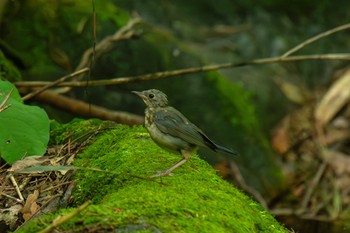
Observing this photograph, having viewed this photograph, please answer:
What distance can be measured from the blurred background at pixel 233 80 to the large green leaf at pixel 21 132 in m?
1.66

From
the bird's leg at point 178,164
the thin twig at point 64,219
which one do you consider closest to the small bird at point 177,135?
the bird's leg at point 178,164

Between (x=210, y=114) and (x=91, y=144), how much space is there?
3798 mm

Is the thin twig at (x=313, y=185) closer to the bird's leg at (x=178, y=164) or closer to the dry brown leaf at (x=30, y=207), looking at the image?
the bird's leg at (x=178, y=164)

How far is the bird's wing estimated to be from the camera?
438cm

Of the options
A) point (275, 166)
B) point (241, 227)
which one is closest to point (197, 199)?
point (241, 227)

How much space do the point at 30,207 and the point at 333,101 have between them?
6884mm

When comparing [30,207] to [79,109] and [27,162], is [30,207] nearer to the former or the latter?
[27,162]

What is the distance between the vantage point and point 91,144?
4855mm

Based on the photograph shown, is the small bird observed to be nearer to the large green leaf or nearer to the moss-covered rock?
the moss-covered rock

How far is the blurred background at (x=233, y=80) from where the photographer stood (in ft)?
25.9

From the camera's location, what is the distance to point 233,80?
949 centimetres

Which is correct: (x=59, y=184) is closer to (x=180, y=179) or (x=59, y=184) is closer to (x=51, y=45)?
(x=180, y=179)

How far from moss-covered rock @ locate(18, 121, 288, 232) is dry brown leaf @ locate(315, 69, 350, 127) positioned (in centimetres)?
554

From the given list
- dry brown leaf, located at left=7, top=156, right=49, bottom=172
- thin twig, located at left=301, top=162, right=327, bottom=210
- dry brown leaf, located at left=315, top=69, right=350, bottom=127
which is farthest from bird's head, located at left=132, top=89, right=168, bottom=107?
dry brown leaf, located at left=315, top=69, right=350, bottom=127
